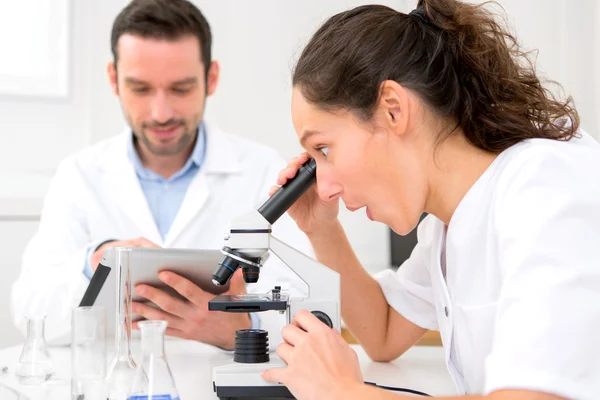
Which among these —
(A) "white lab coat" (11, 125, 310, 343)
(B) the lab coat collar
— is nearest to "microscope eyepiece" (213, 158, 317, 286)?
(A) "white lab coat" (11, 125, 310, 343)

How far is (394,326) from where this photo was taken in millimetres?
1656

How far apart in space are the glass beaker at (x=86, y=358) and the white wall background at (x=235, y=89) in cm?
213

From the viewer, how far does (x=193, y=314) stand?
5.57 feet

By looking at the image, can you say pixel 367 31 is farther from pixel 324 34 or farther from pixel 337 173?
pixel 337 173

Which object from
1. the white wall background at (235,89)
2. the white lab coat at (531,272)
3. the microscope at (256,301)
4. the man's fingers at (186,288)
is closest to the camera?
the white lab coat at (531,272)

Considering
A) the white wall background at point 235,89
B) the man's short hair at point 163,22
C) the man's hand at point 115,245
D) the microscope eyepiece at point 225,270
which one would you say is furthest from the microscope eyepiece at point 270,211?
the white wall background at point 235,89

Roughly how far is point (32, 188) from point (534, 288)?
2670 mm

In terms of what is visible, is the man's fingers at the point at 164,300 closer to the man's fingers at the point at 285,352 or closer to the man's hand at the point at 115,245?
the man's hand at the point at 115,245

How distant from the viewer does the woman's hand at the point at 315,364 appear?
3.33 feet

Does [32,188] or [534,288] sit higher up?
[534,288]

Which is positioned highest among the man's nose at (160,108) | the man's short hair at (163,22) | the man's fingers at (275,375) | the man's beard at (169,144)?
the man's short hair at (163,22)

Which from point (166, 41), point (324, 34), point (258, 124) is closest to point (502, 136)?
point (324, 34)

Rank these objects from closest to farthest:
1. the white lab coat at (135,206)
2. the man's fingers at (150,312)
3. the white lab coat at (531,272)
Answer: the white lab coat at (531,272)
the man's fingers at (150,312)
the white lab coat at (135,206)

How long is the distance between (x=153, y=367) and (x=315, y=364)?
0.85 feet
